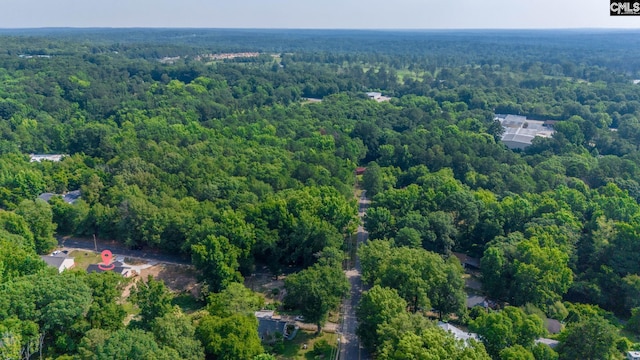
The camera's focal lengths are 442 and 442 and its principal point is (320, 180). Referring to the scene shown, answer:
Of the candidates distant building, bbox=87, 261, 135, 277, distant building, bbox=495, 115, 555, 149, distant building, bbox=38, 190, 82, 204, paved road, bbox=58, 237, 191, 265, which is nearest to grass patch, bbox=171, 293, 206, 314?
paved road, bbox=58, 237, 191, 265

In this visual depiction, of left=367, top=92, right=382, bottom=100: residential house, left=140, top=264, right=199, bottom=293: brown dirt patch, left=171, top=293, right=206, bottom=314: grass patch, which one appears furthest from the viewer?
left=367, top=92, right=382, bottom=100: residential house

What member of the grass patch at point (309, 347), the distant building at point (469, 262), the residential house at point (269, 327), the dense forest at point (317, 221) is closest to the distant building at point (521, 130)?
the dense forest at point (317, 221)

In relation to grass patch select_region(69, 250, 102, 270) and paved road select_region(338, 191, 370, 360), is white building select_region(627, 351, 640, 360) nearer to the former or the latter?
paved road select_region(338, 191, 370, 360)

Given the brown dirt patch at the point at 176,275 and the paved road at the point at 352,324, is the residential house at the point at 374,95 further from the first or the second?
the brown dirt patch at the point at 176,275

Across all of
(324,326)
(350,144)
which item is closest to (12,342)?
(324,326)

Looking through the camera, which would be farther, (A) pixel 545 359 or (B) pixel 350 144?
(B) pixel 350 144

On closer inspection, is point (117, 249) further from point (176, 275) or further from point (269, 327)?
point (269, 327)

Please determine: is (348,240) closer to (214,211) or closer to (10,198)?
(214,211)
